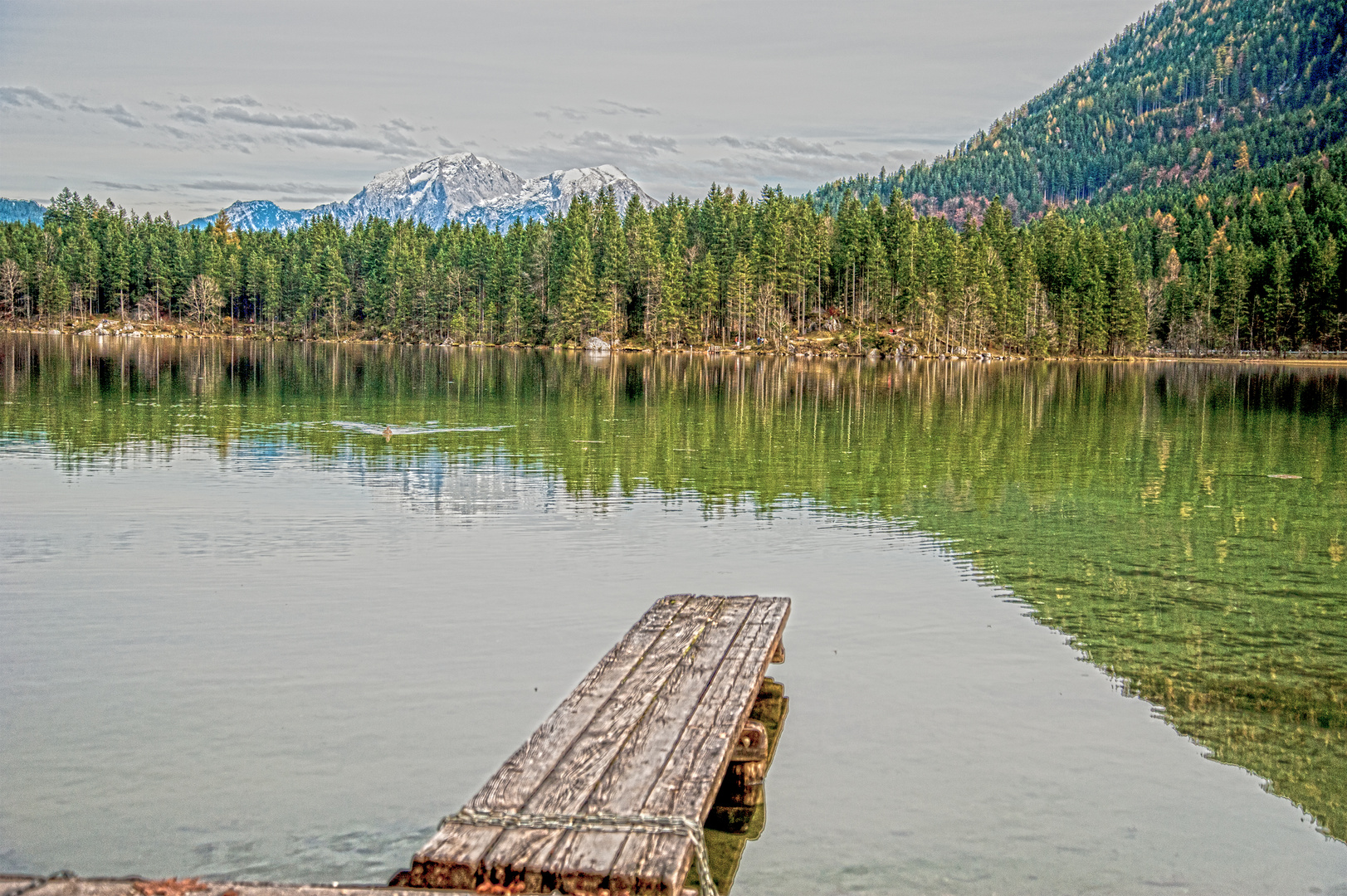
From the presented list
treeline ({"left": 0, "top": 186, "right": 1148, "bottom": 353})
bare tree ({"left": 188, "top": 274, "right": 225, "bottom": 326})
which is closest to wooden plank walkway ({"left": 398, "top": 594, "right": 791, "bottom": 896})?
treeline ({"left": 0, "top": 186, "right": 1148, "bottom": 353})

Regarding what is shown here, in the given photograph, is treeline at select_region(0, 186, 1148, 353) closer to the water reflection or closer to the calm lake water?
the water reflection

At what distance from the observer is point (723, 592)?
18.0 m

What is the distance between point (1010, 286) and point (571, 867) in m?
168

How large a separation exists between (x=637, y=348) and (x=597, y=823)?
157 m

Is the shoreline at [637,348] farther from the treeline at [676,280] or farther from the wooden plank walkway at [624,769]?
the wooden plank walkway at [624,769]

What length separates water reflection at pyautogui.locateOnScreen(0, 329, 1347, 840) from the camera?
14453mm

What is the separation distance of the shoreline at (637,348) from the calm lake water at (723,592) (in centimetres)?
11698

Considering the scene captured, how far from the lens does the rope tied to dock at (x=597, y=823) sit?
780 cm

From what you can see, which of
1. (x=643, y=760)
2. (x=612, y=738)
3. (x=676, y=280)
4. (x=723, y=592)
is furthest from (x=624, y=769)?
(x=676, y=280)

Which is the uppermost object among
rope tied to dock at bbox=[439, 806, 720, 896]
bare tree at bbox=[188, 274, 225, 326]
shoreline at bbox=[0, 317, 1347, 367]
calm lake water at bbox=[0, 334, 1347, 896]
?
bare tree at bbox=[188, 274, 225, 326]

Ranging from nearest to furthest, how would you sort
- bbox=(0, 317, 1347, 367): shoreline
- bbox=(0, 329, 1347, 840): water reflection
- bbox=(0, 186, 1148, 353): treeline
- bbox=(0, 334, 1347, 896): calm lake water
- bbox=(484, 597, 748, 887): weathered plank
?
bbox=(484, 597, 748, 887): weathered plank < bbox=(0, 334, 1347, 896): calm lake water < bbox=(0, 329, 1347, 840): water reflection < bbox=(0, 317, 1347, 367): shoreline < bbox=(0, 186, 1148, 353): treeline

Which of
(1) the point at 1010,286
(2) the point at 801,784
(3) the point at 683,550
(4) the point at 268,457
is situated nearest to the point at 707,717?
(2) the point at 801,784

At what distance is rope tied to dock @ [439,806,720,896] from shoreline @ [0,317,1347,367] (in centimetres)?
14182

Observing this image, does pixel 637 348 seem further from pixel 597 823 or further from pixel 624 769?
pixel 597 823
